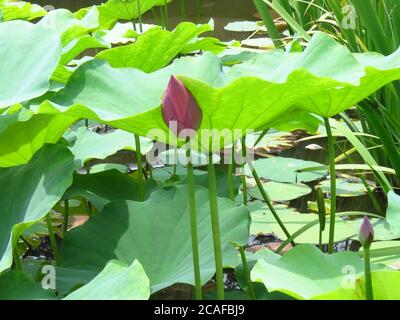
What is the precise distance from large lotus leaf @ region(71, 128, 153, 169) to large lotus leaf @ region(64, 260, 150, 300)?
1.30 ft

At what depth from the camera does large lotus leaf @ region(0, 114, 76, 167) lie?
1.05m

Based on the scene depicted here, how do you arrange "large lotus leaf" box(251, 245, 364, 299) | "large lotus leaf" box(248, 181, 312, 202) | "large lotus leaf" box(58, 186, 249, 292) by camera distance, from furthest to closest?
"large lotus leaf" box(248, 181, 312, 202) → "large lotus leaf" box(58, 186, 249, 292) → "large lotus leaf" box(251, 245, 364, 299)

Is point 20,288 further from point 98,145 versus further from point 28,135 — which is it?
point 98,145

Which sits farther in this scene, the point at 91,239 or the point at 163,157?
the point at 163,157

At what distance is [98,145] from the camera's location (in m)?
1.30

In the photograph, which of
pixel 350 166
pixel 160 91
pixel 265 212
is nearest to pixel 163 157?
pixel 265 212

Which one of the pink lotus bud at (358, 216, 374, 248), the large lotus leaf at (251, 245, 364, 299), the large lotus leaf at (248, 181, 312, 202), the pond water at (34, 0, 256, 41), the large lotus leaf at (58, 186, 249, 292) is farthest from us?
the pond water at (34, 0, 256, 41)

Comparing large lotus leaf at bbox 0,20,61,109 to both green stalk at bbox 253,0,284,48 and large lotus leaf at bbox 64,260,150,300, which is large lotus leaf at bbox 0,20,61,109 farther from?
green stalk at bbox 253,0,284,48

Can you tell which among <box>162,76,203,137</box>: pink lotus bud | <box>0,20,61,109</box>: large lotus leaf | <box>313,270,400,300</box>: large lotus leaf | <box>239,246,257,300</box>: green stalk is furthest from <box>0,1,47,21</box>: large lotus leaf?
<box>313,270,400,300</box>: large lotus leaf

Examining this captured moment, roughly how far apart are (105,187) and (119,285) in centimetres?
58

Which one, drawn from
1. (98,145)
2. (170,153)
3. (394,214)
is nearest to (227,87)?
(394,214)
